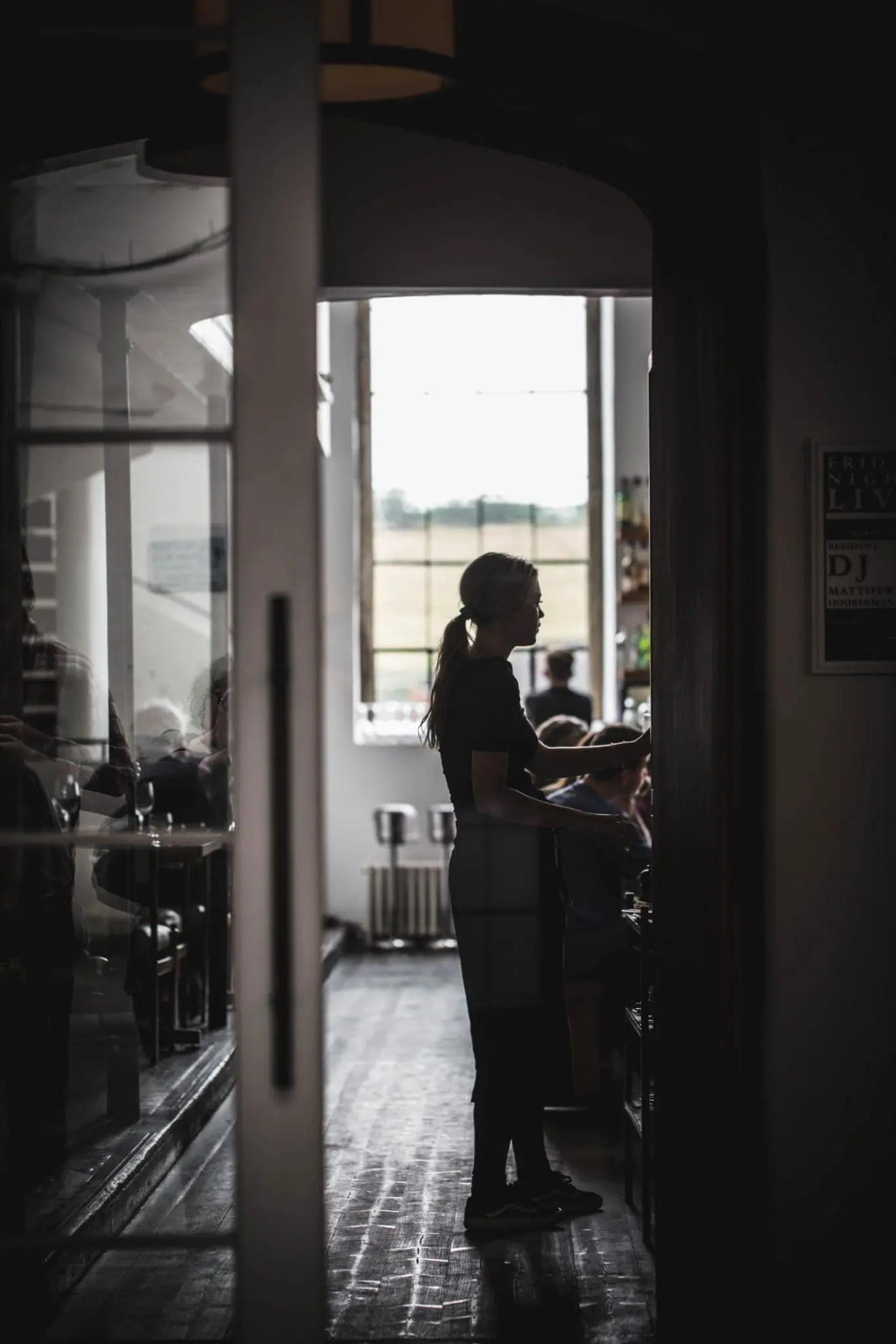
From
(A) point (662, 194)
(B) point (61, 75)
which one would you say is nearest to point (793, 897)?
(A) point (662, 194)

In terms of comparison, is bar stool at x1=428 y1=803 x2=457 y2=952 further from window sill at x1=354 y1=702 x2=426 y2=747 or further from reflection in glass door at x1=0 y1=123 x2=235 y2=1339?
reflection in glass door at x1=0 y1=123 x2=235 y2=1339

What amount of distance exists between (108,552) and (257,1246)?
1.29 metres

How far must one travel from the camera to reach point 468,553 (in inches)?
343

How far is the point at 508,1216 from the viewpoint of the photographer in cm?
326

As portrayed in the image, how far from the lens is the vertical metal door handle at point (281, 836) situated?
6.08 ft

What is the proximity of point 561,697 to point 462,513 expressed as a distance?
2180 millimetres

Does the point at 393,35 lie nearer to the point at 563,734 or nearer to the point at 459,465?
the point at 563,734

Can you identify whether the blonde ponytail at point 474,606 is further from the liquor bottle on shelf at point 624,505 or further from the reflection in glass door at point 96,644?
the liquor bottle on shelf at point 624,505

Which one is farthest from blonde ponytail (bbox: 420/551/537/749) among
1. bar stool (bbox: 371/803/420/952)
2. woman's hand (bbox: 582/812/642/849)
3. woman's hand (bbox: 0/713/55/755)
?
bar stool (bbox: 371/803/420/952)

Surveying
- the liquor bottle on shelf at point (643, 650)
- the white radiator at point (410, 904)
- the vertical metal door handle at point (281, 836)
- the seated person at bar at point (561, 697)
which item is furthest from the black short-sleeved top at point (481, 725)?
the white radiator at point (410, 904)

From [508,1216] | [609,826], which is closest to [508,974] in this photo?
[609,826]

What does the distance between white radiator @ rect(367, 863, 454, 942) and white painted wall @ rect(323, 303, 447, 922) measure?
13 centimetres

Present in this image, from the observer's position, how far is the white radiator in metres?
8.19

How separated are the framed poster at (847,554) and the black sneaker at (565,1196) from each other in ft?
5.66
